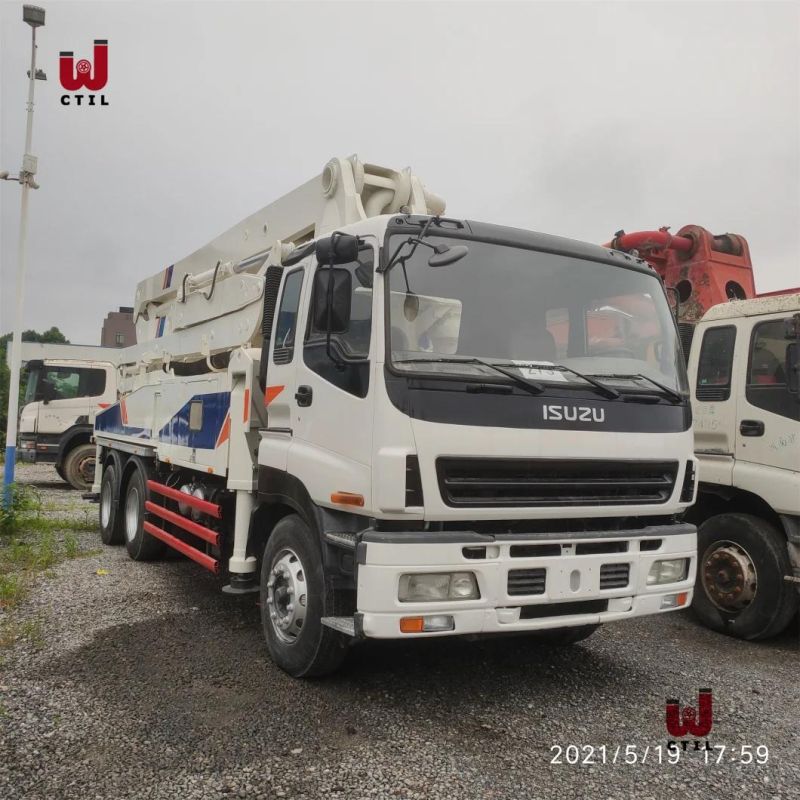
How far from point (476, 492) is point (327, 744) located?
1.38 metres

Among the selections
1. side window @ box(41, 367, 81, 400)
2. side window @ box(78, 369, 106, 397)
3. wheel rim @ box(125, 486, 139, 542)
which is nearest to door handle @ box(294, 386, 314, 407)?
wheel rim @ box(125, 486, 139, 542)

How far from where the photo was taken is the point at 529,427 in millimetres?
3699

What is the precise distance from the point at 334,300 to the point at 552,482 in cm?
152

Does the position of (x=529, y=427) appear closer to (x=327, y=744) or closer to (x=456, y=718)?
(x=456, y=718)

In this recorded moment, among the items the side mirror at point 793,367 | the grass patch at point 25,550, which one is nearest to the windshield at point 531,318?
the side mirror at point 793,367

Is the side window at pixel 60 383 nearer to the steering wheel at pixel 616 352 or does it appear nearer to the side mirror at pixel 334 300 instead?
the side mirror at pixel 334 300

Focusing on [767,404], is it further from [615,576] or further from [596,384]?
[615,576]

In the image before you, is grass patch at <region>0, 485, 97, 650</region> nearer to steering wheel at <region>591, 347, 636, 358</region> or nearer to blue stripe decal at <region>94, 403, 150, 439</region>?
blue stripe decal at <region>94, 403, 150, 439</region>

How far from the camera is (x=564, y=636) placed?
5.03 metres

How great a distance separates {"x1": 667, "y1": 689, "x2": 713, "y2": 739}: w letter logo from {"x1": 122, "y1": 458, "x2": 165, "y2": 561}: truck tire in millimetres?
5123

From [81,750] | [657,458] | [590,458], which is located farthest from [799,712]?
[81,750]

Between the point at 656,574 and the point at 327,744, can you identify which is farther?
the point at 656,574

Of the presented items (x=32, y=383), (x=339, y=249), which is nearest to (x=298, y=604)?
(x=339, y=249)

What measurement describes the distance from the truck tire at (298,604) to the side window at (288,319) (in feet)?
3.33
